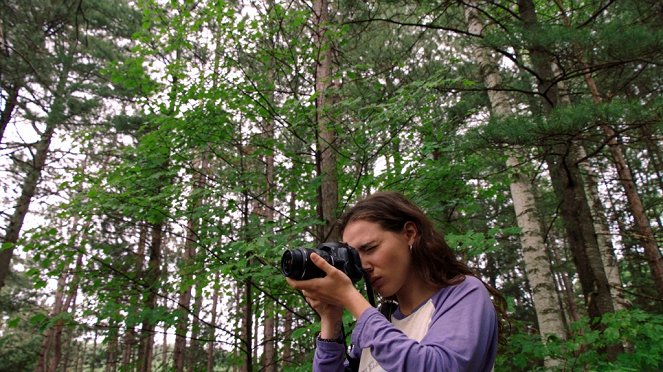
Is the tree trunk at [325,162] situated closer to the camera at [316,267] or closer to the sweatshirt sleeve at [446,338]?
the camera at [316,267]

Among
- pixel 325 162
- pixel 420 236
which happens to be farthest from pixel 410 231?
pixel 325 162

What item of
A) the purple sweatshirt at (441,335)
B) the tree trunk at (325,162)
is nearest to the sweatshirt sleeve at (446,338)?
the purple sweatshirt at (441,335)

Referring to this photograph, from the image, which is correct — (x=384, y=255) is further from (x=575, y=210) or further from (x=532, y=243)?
(x=532, y=243)

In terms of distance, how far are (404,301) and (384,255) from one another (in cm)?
17

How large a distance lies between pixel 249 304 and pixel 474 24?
16.5ft

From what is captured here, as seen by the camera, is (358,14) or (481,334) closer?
(481,334)

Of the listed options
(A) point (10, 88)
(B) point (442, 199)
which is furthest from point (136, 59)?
(A) point (10, 88)

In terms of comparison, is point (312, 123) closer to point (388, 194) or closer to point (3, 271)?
point (388, 194)

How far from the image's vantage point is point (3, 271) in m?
8.39

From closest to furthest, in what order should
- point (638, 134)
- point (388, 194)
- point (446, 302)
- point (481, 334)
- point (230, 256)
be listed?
point (481, 334), point (446, 302), point (388, 194), point (230, 256), point (638, 134)

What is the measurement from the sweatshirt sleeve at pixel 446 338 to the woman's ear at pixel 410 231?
0.78ft

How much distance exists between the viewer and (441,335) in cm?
97

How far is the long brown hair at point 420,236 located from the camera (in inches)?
48.4

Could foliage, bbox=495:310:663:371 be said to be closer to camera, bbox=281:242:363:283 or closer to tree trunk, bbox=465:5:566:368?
tree trunk, bbox=465:5:566:368
